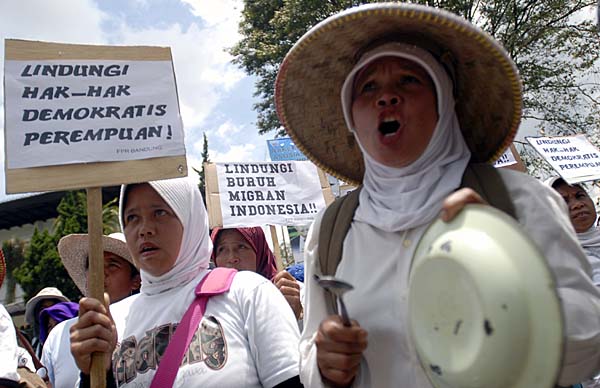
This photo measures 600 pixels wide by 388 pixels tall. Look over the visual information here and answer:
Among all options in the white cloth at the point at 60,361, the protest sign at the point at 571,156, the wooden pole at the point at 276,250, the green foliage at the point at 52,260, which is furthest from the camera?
the green foliage at the point at 52,260

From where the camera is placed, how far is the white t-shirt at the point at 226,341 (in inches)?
76.4

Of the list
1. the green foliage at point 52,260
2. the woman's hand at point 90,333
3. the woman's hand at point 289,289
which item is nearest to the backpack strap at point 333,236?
the woman's hand at point 90,333

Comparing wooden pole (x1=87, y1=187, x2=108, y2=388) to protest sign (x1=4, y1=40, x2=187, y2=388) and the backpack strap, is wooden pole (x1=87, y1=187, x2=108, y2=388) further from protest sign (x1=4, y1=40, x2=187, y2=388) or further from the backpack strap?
the backpack strap

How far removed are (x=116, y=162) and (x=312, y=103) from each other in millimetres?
844

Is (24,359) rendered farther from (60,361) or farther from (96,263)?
(96,263)

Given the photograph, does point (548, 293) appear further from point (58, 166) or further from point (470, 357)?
point (58, 166)

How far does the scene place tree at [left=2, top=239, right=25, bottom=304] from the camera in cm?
3111

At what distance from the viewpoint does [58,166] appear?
2.20 metres

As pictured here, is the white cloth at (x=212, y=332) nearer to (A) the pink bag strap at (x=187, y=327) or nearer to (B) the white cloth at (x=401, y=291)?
(A) the pink bag strap at (x=187, y=327)

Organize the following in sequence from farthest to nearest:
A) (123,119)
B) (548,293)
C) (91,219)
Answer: (123,119) → (91,219) → (548,293)

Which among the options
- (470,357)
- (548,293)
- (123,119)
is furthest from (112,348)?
(548,293)

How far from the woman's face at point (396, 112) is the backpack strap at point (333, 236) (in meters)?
0.18

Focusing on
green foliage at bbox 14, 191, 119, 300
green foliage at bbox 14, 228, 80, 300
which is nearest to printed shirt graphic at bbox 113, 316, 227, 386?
green foliage at bbox 14, 191, 119, 300

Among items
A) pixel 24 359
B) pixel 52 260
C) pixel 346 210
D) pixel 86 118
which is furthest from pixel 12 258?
pixel 346 210
